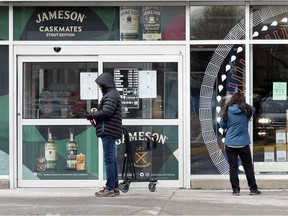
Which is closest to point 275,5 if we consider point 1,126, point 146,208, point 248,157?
point 248,157

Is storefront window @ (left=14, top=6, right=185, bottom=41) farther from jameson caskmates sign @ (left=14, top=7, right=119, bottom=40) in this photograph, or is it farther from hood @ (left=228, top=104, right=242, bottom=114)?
hood @ (left=228, top=104, right=242, bottom=114)

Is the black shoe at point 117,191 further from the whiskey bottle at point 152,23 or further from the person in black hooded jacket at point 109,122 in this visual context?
the whiskey bottle at point 152,23

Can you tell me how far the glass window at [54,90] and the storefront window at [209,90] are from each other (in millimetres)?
1720

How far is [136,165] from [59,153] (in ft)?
4.39

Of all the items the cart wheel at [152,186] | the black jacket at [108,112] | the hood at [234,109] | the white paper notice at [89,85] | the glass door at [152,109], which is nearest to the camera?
the black jacket at [108,112]

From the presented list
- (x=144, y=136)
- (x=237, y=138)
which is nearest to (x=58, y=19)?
(x=144, y=136)

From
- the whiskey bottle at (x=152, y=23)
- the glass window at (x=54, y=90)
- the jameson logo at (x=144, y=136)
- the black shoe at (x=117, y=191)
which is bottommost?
the black shoe at (x=117, y=191)

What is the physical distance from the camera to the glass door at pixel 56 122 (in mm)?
10078

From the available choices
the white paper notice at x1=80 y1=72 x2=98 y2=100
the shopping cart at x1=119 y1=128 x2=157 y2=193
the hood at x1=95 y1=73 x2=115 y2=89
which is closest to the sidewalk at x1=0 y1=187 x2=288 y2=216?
the shopping cart at x1=119 y1=128 x2=157 y2=193

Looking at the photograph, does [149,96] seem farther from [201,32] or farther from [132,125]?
[201,32]

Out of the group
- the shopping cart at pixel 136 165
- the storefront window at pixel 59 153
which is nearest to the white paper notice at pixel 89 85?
the storefront window at pixel 59 153

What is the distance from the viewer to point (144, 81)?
10.0 m

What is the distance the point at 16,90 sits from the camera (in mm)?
10062

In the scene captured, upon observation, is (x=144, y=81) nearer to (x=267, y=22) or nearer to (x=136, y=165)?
(x=136, y=165)
